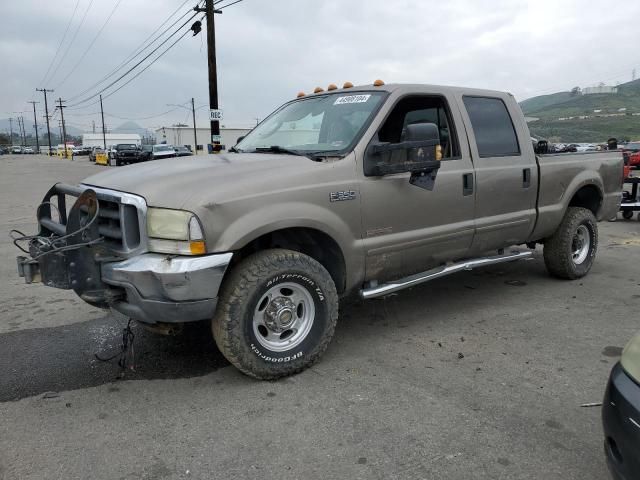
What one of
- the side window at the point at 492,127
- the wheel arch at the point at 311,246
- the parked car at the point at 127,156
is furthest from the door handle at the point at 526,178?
the parked car at the point at 127,156

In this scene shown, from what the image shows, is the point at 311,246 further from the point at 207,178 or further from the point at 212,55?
the point at 212,55

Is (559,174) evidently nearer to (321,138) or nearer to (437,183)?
(437,183)

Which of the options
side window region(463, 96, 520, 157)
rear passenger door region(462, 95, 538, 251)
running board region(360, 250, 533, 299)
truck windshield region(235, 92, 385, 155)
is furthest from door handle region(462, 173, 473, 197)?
truck windshield region(235, 92, 385, 155)

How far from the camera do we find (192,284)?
301 centimetres

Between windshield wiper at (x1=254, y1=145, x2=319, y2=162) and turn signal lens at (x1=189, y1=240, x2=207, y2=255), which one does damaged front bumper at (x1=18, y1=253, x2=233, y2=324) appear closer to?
turn signal lens at (x1=189, y1=240, x2=207, y2=255)

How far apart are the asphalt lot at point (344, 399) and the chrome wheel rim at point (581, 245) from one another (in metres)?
0.91

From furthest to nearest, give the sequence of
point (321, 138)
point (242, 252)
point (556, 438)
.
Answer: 1. point (321, 138)
2. point (242, 252)
3. point (556, 438)

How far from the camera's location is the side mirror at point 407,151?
374 cm

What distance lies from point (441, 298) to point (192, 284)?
3078 millimetres

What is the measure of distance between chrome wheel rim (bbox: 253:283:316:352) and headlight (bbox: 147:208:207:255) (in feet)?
1.91

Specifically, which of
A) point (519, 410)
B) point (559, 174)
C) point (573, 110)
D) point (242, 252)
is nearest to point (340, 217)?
point (242, 252)

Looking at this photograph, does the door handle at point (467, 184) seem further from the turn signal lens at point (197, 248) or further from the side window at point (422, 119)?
the turn signal lens at point (197, 248)

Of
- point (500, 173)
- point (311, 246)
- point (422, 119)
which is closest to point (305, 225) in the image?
point (311, 246)

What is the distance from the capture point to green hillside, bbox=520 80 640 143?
233 ft
